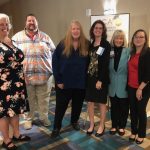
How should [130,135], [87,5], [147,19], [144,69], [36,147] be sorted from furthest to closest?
[87,5] < [147,19] < [130,135] < [36,147] < [144,69]

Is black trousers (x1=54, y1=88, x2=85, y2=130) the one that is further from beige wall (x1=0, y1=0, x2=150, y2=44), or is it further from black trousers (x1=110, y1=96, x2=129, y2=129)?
beige wall (x1=0, y1=0, x2=150, y2=44)

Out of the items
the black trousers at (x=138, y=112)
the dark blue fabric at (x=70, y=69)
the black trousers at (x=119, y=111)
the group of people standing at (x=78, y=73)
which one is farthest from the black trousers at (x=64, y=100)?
the black trousers at (x=138, y=112)

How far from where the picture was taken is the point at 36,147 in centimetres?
257

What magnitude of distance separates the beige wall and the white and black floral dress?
1.85 m

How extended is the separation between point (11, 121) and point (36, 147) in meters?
0.41

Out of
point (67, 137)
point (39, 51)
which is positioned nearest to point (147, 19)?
point (39, 51)

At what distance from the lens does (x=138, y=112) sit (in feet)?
8.16

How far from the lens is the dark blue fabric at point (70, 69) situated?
2621 millimetres

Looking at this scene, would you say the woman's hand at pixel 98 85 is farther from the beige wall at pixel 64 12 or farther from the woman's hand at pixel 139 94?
the beige wall at pixel 64 12

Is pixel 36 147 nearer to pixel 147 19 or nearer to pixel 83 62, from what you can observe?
pixel 83 62

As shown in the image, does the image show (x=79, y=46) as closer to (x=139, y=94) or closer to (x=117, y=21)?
(x=139, y=94)

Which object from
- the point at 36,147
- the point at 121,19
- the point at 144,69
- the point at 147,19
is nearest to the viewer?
the point at 144,69

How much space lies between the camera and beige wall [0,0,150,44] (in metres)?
3.28

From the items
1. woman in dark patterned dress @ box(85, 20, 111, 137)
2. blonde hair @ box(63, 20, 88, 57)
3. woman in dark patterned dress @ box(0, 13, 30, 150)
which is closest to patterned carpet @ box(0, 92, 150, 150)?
woman in dark patterned dress @ box(0, 13, 30, 150)
